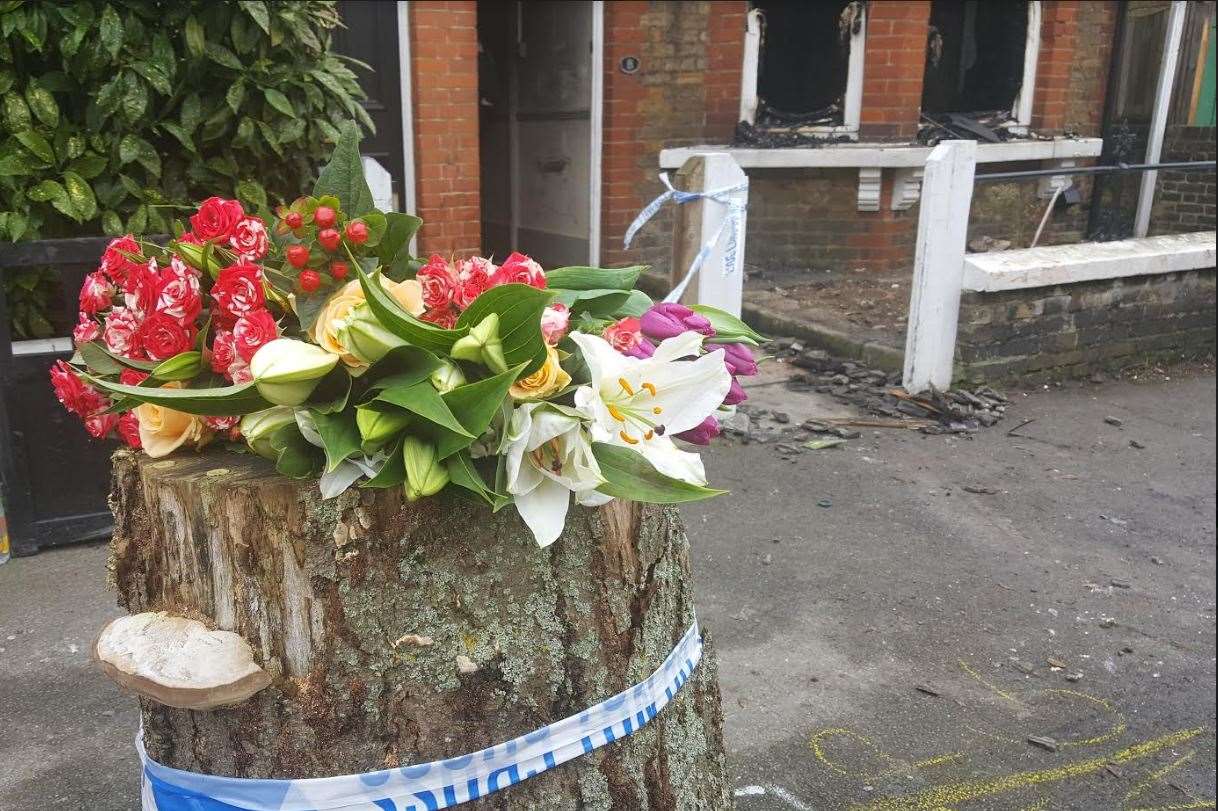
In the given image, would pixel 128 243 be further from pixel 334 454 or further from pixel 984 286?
pixel 984 286

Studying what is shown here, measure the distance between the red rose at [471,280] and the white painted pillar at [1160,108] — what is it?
33.0ft

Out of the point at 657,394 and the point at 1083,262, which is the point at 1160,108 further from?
the point at 657,394

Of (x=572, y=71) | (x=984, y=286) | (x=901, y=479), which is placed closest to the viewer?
(x=901, y=479)

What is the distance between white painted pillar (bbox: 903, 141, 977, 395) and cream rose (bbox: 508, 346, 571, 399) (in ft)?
15.8

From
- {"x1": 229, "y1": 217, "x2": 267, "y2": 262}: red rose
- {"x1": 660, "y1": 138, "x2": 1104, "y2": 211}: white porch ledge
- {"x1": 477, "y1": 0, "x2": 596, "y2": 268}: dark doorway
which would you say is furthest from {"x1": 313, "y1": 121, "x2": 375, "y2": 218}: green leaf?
{"x1": 477, "y1": 0, "x2": 596, "y2": 268}: dark doorway

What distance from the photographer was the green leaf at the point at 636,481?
1423 mm

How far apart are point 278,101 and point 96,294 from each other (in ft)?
6.99

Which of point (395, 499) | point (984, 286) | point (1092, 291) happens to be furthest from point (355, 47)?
point (395, 499)

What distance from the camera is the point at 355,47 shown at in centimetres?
662

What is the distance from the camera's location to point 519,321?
141cm

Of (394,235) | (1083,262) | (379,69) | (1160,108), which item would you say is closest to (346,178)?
(394,235)

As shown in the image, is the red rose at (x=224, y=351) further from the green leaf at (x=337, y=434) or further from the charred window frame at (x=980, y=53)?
the charred window frame at (x=980, y=53)

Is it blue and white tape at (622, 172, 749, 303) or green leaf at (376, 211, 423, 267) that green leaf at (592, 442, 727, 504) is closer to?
green leaf at (376, 211, 423, 267)

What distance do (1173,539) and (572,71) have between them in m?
5.81
